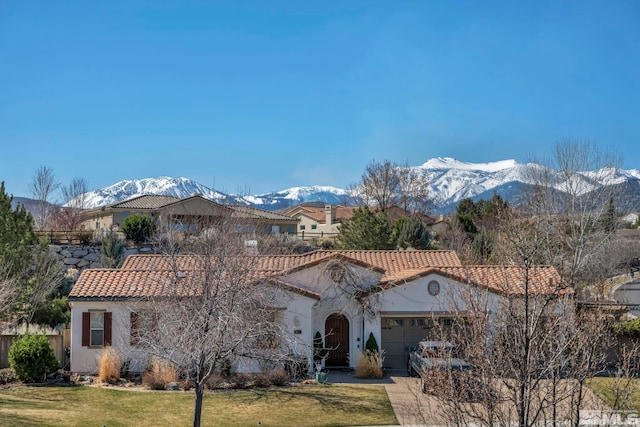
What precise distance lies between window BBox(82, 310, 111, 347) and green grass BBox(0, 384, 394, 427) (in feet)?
9.70

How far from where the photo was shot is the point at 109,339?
26562 mm

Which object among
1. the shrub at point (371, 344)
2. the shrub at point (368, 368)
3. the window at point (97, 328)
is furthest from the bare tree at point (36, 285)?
the shrub at point (371, 344)

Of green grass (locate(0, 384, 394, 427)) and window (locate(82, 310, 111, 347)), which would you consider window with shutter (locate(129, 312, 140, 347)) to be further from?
green grass (locate(0, 384, 394, 427))

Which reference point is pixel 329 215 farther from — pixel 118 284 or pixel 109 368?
pixel 109 368

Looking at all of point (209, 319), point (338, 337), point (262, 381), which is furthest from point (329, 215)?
point (209, 319)

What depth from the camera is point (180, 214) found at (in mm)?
53594

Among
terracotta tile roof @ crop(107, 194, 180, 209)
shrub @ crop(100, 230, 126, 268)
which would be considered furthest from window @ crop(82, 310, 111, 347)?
terracotta tile roof @ crop(107, 194, 180, 209)

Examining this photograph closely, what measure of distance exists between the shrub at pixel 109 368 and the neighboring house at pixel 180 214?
1552 centimetres

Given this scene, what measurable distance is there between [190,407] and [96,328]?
732 cm

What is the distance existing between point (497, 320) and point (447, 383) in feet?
4.58

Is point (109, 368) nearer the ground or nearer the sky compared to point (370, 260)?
nearer the ground

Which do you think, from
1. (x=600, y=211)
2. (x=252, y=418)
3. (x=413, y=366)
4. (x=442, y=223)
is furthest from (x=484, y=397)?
(x=442, y=223)

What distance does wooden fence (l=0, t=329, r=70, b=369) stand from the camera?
26.5 metres

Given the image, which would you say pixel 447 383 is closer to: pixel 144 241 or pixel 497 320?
pixel 497 320
